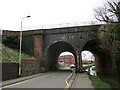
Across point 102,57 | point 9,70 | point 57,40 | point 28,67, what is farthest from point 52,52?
point 9,70

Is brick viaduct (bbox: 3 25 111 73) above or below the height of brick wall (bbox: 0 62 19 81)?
above

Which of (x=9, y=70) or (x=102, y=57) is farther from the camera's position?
(x=102, y=57)

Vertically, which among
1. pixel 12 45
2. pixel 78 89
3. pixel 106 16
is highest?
pixel 106 16

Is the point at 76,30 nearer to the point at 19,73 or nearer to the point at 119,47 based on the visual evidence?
the point at 19,73

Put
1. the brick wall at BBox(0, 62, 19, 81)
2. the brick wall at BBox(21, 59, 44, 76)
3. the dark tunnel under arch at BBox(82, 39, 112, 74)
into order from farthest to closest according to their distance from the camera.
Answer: the dark tunnel under arch at BBox(82, 39, 112, 74) < the brick wall at BBox(21, 59, 44, 76) < the brick wall at BBox(0, 62, 19, 81)

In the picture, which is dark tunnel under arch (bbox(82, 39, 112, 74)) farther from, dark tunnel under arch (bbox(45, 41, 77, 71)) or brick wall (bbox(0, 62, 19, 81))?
brick wall (bbox(0, 62, 19, 81))

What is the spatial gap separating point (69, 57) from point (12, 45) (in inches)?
3374

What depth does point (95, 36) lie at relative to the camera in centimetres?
2755

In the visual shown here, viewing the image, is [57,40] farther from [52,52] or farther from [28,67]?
[28,67]

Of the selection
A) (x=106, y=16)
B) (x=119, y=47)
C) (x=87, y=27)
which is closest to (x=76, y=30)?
(x=87, y=27)

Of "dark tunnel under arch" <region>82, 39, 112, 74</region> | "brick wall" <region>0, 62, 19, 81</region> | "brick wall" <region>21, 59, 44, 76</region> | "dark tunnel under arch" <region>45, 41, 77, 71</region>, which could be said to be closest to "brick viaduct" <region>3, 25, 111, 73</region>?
"dark tunnel under arch" <region>82, 39, 112, 74</region>

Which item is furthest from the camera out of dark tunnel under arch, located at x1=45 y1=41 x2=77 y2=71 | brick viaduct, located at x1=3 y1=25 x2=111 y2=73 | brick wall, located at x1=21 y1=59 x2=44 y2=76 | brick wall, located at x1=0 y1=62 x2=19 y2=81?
dark tunnel under arch, located at x1=45 y1=41 x2=77 y2=71

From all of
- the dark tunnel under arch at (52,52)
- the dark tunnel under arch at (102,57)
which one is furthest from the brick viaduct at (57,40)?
the dark tunnel under arch at (52,52)

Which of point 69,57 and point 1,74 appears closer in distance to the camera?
point 1,74
